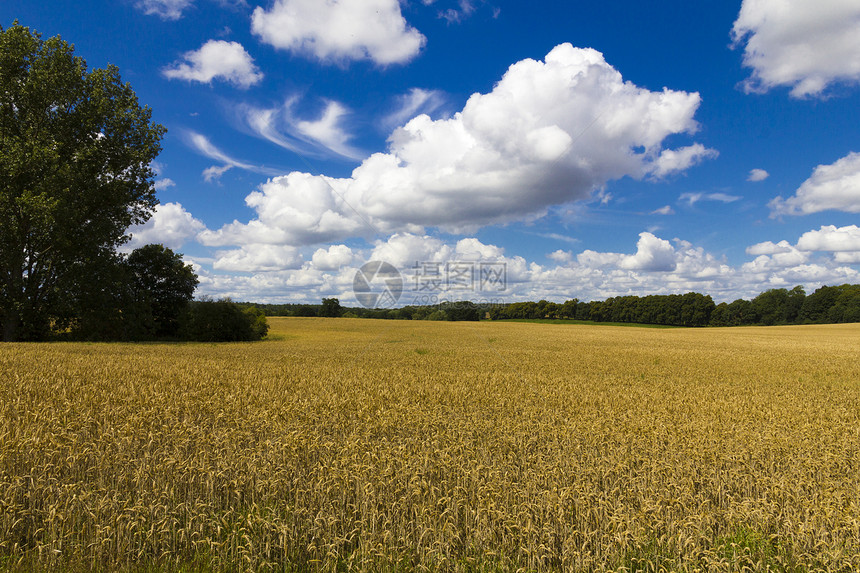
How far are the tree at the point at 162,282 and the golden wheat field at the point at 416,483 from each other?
34.9 meters

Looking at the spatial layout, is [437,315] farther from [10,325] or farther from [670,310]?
[10,325]

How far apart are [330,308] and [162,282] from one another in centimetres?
5623

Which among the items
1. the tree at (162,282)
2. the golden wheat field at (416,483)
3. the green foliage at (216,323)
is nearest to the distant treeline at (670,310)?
the tree at (162,282)

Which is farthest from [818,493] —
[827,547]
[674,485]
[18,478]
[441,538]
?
[18,478]

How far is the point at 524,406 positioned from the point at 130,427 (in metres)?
7.65

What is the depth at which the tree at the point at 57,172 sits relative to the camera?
25.0 meters

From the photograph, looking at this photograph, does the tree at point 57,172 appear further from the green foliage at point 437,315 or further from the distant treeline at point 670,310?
the green foliage at point 437,315

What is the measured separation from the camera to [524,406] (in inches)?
375

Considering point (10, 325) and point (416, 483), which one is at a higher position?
point (10, 325)

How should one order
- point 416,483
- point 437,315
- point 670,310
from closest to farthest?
point 416,483 < point 437,315 < point 670,310

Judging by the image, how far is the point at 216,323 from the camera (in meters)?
39.0

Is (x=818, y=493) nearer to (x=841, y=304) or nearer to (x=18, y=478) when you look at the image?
(x=18, y=478)

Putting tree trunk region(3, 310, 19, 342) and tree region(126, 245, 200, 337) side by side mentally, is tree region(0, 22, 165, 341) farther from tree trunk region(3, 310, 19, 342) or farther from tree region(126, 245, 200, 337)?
tree region(126, 245, 200, 337)

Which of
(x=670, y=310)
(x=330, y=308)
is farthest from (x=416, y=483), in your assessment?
(x=670, y=310)
